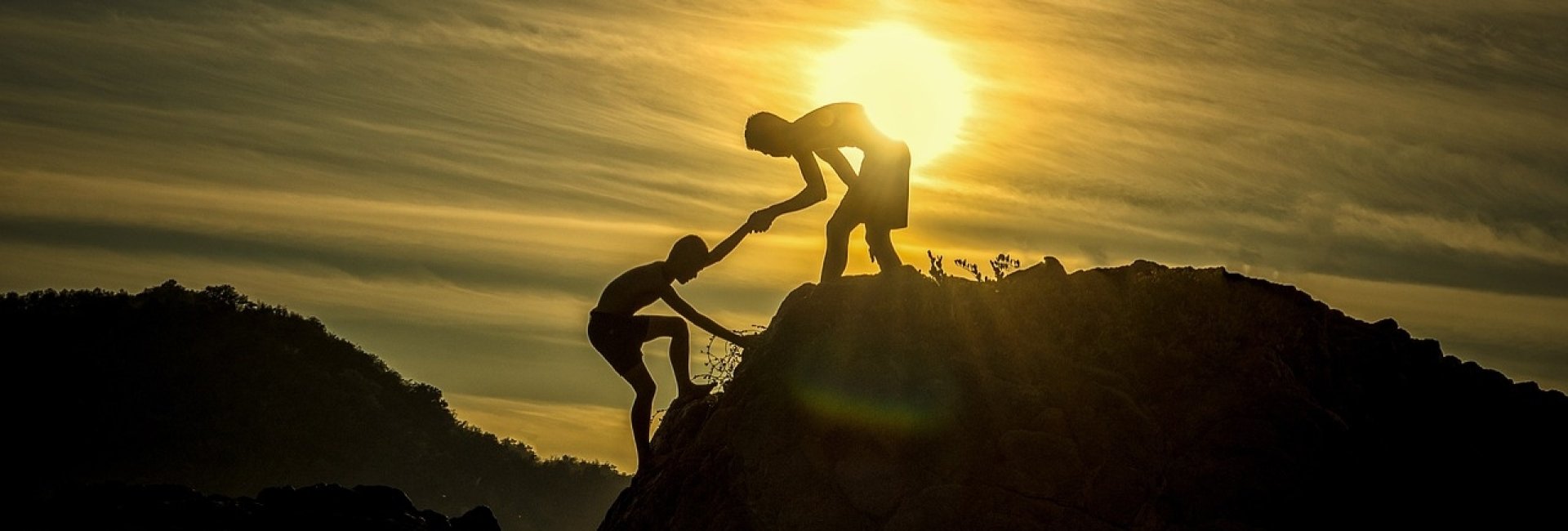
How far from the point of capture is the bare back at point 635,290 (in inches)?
775

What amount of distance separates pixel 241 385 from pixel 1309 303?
46.7m

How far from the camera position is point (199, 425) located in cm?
5656

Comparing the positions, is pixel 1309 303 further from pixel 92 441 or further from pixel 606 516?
pixel 92 441

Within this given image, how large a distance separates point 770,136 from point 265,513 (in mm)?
10984

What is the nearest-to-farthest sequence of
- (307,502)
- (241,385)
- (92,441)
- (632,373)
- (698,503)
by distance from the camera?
1. (698,503)
2. (632,373)
3. (307,502)
4. (92,441)
5. (241,385)

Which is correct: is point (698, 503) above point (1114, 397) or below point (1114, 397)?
below

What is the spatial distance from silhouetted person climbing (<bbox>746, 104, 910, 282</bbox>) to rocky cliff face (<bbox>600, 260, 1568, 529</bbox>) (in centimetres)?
77

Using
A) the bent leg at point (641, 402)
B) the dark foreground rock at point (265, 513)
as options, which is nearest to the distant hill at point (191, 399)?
the dark foreground rock at point (265, 513)

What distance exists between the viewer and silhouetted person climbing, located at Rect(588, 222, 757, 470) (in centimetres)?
1959

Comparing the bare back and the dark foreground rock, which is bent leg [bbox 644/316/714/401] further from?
the dark foreground rock

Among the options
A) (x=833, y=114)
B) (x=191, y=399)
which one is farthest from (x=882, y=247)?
(x=191, y=399)

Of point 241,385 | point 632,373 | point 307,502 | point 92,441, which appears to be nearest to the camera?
point 632,373

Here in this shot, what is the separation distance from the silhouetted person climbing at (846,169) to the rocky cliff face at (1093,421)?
77 centimetres

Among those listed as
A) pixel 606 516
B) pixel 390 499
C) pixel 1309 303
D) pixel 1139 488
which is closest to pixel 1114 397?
pixel 1139 488
